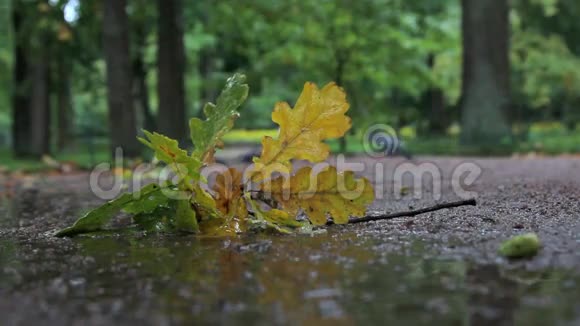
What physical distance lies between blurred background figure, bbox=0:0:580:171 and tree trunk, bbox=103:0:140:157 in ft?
0.06

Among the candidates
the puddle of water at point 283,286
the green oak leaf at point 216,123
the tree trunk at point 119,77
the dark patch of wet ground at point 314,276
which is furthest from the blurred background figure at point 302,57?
the puddle of water at point 283,286

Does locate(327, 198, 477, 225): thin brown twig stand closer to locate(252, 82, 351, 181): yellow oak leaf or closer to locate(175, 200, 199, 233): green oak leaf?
locate(252, 82, 351, 181): yellow oak leaf

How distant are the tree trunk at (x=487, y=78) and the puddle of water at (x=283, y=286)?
40.7 ft

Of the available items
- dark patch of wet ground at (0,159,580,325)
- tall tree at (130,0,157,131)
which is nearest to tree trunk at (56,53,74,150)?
tall tree at (130,0,157,131)

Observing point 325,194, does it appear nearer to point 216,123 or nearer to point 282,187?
point 282,187

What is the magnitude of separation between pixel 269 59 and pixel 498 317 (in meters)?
18.6

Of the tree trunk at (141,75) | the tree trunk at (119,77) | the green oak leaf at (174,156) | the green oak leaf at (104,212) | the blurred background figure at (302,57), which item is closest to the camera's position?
the green oak leaf at (174,156)

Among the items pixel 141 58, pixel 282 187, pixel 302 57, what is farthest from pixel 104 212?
pixel 141 58

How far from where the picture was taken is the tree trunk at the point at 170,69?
11805mm

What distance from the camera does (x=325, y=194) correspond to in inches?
90.1

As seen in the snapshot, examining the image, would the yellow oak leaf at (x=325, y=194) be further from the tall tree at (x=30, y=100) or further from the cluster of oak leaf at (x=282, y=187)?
the tall tree at (x=30, y=100)

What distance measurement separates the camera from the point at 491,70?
14016 millimetres

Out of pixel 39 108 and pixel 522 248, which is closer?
pixel 522 248

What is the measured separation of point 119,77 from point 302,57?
28.1ft
